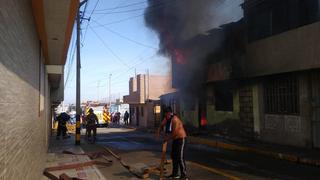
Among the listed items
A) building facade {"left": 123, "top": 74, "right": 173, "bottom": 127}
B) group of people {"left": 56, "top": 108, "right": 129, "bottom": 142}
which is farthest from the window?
building facade {"left": 123, "top": 74, "right": 173, "bottom": 127}

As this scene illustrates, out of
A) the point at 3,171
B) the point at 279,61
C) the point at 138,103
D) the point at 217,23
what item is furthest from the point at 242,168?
the point at 138,103

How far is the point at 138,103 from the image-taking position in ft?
145

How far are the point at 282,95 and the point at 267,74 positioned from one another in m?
1.03

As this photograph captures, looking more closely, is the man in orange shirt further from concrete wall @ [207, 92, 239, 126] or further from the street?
concrete wall @ [207, 92, 239, 126]

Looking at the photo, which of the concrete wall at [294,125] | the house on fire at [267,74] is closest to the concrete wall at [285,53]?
the house on fire at [267,74]

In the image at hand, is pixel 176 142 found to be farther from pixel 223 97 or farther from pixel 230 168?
pixel 223 97

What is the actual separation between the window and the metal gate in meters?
6.35

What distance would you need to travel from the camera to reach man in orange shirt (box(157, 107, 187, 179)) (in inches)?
344

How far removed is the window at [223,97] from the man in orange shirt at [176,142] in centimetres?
1088

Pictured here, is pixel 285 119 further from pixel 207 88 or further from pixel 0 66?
pixel 0 66

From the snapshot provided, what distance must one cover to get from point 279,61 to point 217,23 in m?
6.02

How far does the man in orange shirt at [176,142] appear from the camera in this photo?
8.75 metres

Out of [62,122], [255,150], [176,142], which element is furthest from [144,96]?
[176,142]

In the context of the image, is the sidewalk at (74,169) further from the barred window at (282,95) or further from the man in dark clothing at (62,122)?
the man in dark clothing at (62,122)
